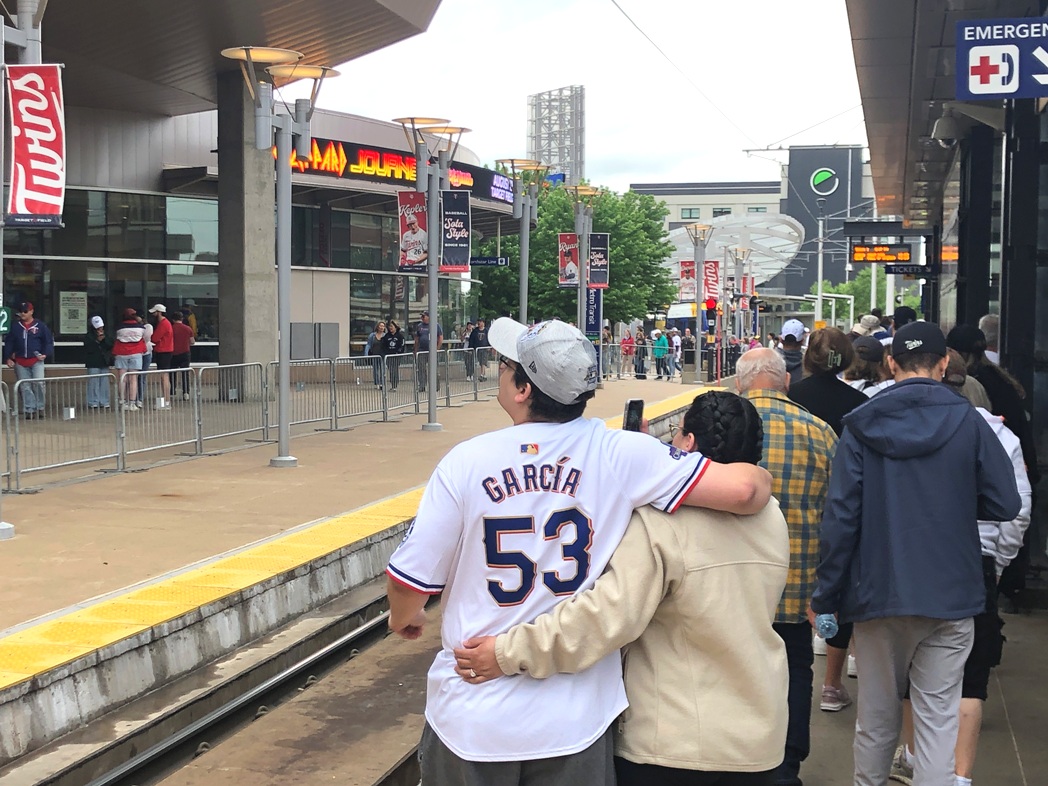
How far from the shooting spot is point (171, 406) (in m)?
14.5

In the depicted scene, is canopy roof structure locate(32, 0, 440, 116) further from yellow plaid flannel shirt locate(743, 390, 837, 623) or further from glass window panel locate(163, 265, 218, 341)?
yellow plaid flannel shirt locate(743, 390, 837, 623)

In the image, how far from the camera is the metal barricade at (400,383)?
68.4ft

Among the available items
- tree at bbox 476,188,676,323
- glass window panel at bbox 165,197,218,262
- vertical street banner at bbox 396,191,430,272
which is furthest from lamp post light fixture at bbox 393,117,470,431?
tree at bbox 476,188,676,323

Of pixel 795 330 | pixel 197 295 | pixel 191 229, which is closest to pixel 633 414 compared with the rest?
pixel 795 330

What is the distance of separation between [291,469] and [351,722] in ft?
26.9

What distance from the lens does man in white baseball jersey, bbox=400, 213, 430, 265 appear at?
19797 mm

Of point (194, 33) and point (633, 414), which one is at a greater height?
point (194, 33)

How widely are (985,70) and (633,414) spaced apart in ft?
14.6

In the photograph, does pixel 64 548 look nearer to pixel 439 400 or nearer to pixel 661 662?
pixel 661 662

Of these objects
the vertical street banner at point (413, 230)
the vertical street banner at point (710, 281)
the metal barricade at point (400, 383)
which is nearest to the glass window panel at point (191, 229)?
the metal barricade at point (400, 383)

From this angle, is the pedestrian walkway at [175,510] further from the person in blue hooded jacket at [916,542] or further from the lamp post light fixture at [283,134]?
the person in blue hooded jacket at [916,542]

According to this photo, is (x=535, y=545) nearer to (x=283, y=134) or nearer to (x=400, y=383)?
(x=283, y=134)

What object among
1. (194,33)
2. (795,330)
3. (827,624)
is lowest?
(827,624)

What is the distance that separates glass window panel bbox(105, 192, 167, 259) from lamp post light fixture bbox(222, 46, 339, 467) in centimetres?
1411
